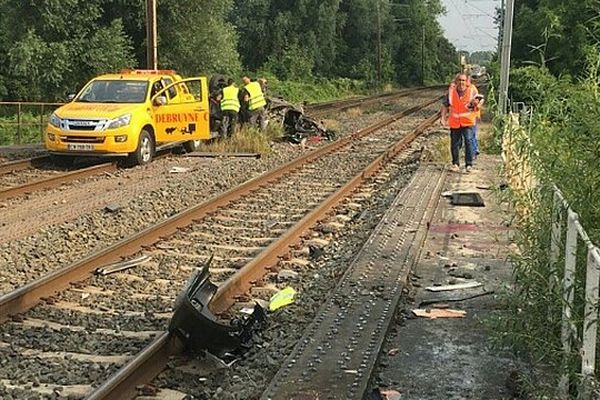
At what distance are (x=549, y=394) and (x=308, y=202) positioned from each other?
322 inches

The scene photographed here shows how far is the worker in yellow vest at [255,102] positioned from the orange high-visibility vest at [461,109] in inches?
304

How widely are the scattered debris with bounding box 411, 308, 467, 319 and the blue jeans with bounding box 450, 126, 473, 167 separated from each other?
8238 mm

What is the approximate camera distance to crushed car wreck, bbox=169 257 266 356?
5.61 metres

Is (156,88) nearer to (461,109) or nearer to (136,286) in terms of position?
(461,109)

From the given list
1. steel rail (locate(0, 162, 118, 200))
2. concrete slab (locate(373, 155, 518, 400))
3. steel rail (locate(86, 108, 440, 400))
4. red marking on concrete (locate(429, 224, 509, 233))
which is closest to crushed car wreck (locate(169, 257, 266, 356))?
steel rail (locate(86, 108, 440, 400))

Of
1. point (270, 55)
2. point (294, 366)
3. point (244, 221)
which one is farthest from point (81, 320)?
point (270, 55)

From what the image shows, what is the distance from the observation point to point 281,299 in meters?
7.01

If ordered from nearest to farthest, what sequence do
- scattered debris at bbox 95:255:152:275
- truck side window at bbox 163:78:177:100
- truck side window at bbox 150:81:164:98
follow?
scattered debris at bbox 95:255:152:275, truck side window at bbox 150:81:164:98, truck side window at bbox 163:78:177:100

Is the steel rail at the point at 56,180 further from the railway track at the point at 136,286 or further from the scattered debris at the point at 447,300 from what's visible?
the scattered debris at the point at 447,300

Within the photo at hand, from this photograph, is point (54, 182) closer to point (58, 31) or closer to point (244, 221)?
point (244, 221)

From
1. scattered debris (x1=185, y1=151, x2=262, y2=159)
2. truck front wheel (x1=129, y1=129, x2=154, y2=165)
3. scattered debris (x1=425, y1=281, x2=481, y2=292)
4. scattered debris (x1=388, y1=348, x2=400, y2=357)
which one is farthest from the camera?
scattered debris (x1=185, y1=151, x2=262, y2=159)

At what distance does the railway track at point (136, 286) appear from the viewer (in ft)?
18.7

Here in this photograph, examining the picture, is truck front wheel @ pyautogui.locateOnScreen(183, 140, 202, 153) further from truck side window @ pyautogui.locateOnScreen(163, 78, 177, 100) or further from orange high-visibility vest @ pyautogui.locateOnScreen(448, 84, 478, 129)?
orange high-visibility vest @ pyautogui.locateOnScreen(448, 84, 478, 129)

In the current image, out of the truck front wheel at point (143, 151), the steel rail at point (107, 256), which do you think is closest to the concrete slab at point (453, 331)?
the steel rail at point (107, 256)
